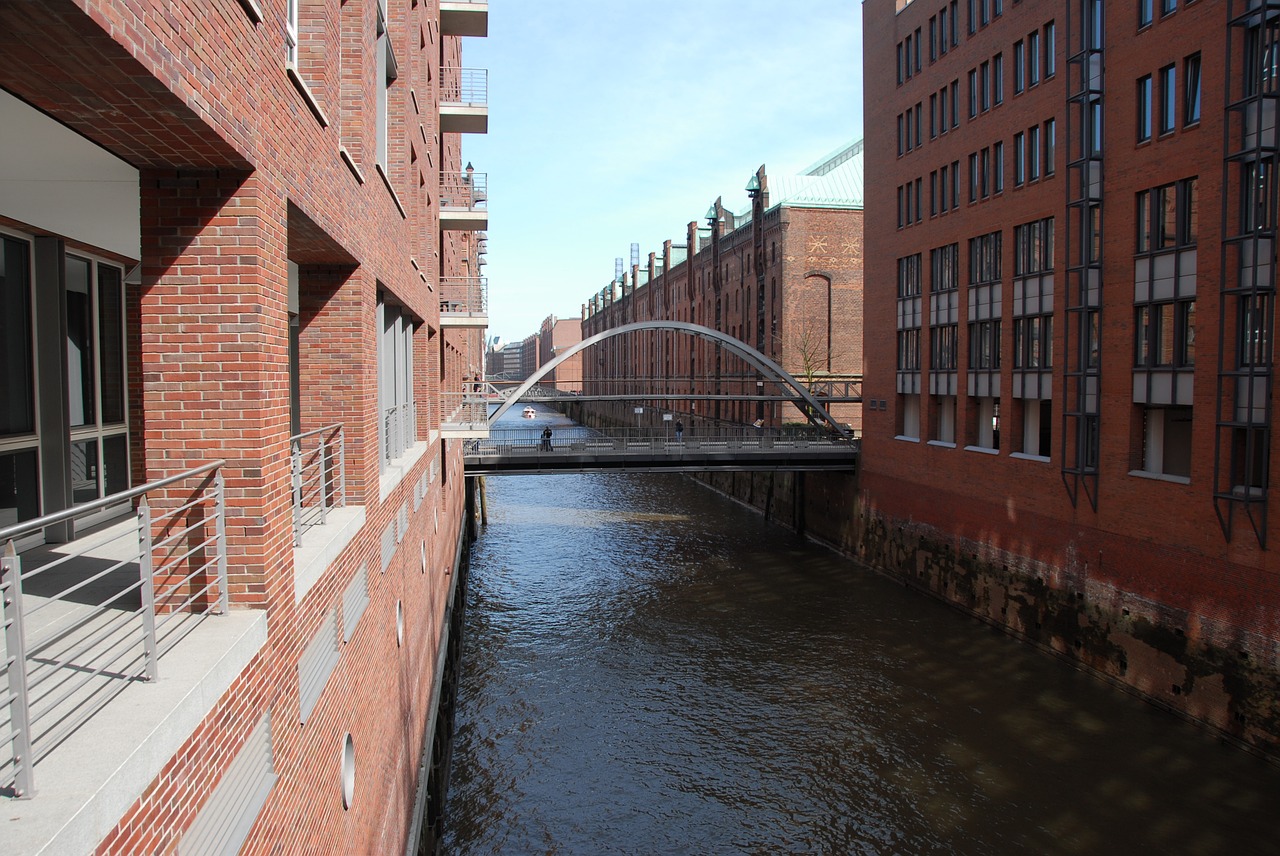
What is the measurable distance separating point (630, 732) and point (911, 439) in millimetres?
13898

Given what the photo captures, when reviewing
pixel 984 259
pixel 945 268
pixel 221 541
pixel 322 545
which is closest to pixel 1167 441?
pixel 984 259

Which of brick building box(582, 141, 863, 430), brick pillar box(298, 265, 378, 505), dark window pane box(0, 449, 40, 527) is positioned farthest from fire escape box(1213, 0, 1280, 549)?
brick building box(582, 141, 863, 430)

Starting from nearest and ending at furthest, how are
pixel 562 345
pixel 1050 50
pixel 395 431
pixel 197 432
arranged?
pixel 197 432, pixel 395 431, pixel 1050 50, pixel 562 345

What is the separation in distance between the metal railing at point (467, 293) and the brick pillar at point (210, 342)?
50.9 ft

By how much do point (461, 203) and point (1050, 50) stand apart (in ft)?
46.1

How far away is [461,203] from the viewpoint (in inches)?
830

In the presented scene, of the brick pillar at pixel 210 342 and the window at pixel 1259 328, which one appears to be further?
the window at pixel 1259 328

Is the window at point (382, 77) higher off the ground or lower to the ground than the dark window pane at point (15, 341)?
higher

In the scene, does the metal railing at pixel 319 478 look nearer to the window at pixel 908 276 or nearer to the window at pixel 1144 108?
the window at pixel 1144 108

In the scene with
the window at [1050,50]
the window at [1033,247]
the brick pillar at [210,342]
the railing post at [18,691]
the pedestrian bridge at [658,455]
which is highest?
the window at [1050,50]

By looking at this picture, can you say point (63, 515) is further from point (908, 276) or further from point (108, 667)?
point (908, 276)

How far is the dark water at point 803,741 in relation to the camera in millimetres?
11648

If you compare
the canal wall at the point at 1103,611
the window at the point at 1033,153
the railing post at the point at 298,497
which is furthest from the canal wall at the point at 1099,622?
the railing post at the point at 298,497

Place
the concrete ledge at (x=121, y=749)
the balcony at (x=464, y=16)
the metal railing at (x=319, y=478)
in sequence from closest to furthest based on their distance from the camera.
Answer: the concrete ledge at (x=121, y=749)
the metal railing at (x=319, y=478)
the balcony at (x=464, y=16)
